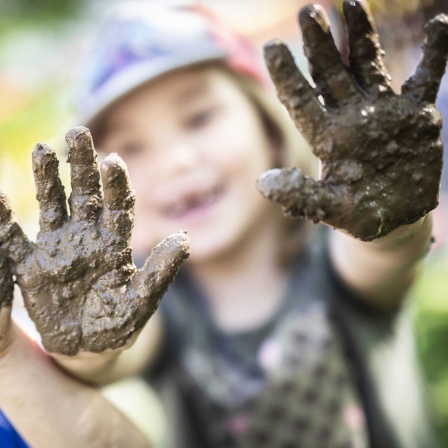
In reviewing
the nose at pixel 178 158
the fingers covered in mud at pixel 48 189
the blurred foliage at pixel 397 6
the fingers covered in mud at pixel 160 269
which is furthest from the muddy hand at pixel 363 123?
the blurred foliage at pixel 397 6

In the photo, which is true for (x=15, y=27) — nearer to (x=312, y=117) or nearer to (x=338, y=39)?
(x=338, y=39)

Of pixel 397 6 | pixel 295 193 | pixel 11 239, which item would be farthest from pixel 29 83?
pixel 295 193

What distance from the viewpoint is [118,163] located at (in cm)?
61

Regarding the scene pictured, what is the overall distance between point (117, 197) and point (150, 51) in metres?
0.75

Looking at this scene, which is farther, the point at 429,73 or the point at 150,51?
the point at 150,51

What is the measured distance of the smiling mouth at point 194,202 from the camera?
4.08ft

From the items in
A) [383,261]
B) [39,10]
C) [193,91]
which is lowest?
[383,261]

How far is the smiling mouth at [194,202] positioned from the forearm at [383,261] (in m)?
0.28

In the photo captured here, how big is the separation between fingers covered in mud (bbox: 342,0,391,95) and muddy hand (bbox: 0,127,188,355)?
27 cm

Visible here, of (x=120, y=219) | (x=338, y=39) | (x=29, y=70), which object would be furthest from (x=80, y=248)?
(x=29, y=70)

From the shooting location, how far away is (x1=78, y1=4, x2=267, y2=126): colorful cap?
49.2 inches

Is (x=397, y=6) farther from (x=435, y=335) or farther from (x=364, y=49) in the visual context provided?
(x=364, y=49)

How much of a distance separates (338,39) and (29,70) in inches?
96.1

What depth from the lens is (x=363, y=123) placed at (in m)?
0.60
